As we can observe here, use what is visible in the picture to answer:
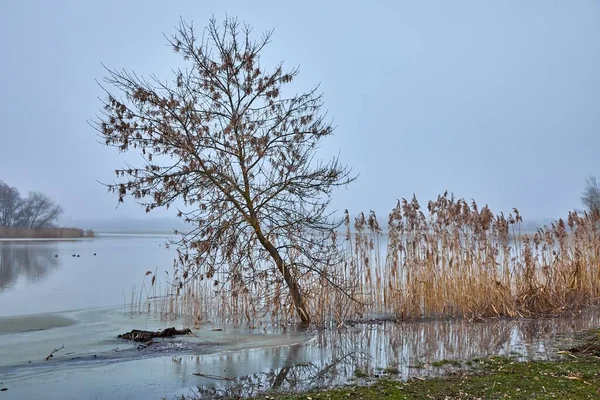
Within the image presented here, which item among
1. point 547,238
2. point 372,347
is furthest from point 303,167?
point 547,238

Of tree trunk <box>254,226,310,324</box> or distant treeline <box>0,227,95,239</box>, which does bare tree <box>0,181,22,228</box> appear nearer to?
distant treeline <box>0,227,95,239</box>

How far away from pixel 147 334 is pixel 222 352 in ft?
5.66

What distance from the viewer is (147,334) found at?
916 centimetres

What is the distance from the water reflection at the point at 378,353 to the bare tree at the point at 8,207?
77.4 m

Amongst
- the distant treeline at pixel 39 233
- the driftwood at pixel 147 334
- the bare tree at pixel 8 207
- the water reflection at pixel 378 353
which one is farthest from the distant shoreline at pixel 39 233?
the water reflection at pixel 378 353

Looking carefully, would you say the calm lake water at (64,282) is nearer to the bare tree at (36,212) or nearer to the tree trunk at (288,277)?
the tree trunk at (288,277)

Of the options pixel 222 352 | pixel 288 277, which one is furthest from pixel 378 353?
pixel 288 277

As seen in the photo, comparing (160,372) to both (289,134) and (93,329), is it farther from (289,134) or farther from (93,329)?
(289,134)

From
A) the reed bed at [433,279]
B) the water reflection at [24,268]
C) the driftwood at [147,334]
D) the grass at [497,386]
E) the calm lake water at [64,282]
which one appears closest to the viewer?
the grass at [497,386]

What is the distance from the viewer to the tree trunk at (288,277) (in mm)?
9992

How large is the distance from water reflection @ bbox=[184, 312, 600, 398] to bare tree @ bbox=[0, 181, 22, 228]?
77.4m

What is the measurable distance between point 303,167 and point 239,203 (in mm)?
1411

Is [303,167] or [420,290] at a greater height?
[303,167]

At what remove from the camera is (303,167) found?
389 inches
